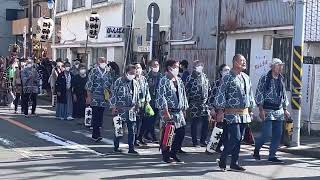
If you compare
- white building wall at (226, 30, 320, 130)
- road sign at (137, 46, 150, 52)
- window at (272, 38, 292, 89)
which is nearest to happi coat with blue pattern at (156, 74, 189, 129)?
white building wall at (226, 30, 320, 130)

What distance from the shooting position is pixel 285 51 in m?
17.4

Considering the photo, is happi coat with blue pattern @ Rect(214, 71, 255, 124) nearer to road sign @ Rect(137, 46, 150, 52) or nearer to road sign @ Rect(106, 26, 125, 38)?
road sign @ Rect(106, 26, 125, 38)

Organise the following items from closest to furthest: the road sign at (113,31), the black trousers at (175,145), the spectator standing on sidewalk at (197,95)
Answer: the black trousers at (175,145), the spectator standing on sidewalk at (197,95), the road sign at (113,31)

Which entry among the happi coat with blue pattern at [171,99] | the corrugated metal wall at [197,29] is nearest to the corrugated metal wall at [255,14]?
the corrugated metal wall at [197,29]

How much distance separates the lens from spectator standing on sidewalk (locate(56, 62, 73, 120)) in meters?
17.8

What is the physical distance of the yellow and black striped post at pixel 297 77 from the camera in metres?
13.3

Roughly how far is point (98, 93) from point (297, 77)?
4.53 metres

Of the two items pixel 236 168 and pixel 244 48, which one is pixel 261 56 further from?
pixel 236 168

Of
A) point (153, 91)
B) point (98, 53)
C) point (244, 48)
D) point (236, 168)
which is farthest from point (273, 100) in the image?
point (98, 53)

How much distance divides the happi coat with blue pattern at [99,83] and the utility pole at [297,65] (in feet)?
13.8

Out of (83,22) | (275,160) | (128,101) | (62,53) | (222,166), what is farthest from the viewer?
(62,53)

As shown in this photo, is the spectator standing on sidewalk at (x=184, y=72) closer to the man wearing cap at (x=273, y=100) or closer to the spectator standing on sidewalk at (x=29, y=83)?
the man wearing cap at (x=273, y=100)

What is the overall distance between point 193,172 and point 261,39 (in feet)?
31.3

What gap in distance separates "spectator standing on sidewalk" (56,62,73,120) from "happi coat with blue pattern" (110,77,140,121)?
6389 mm
